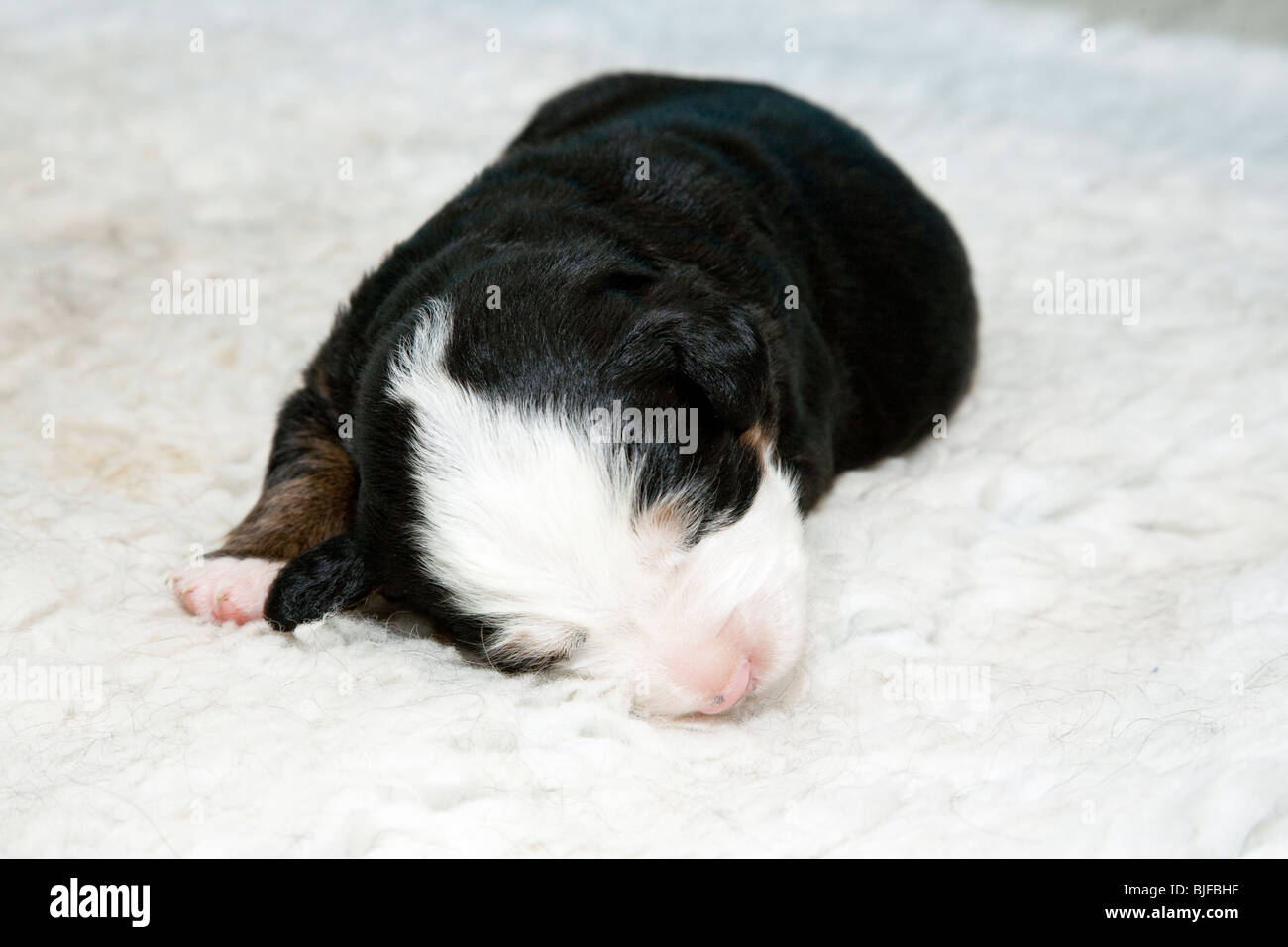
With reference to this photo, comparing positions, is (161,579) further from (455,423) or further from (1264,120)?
(1264,120)

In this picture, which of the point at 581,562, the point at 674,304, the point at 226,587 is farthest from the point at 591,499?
the point at 226,587

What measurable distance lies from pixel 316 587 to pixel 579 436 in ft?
1.91

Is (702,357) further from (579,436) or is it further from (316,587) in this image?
(316,587)

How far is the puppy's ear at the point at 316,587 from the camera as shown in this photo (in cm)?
234

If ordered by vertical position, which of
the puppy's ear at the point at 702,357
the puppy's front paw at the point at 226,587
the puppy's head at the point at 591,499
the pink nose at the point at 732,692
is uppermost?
the puppy's ear at the point at 702,357

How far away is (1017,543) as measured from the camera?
279 cm

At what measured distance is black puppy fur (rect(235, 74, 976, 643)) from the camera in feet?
7.38

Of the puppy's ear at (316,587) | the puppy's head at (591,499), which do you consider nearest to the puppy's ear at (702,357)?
the puppy's head at (591,499)

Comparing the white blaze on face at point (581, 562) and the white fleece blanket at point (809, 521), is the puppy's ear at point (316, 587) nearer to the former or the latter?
the white fleece blanket at point (809, 521)

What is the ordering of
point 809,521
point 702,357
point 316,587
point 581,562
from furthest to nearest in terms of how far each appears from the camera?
1. point 809,521
2. point 316,587
3. point 702,357
4. point 581,562

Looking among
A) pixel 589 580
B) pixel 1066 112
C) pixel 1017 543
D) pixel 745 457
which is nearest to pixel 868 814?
pixel 589 580

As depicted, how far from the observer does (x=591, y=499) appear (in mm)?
2084

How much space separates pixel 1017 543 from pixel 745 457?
2.46 ft

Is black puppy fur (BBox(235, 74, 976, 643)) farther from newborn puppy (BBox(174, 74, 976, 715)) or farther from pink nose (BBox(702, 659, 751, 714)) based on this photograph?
pink nose (BBox(702, 659, 751, 714))
